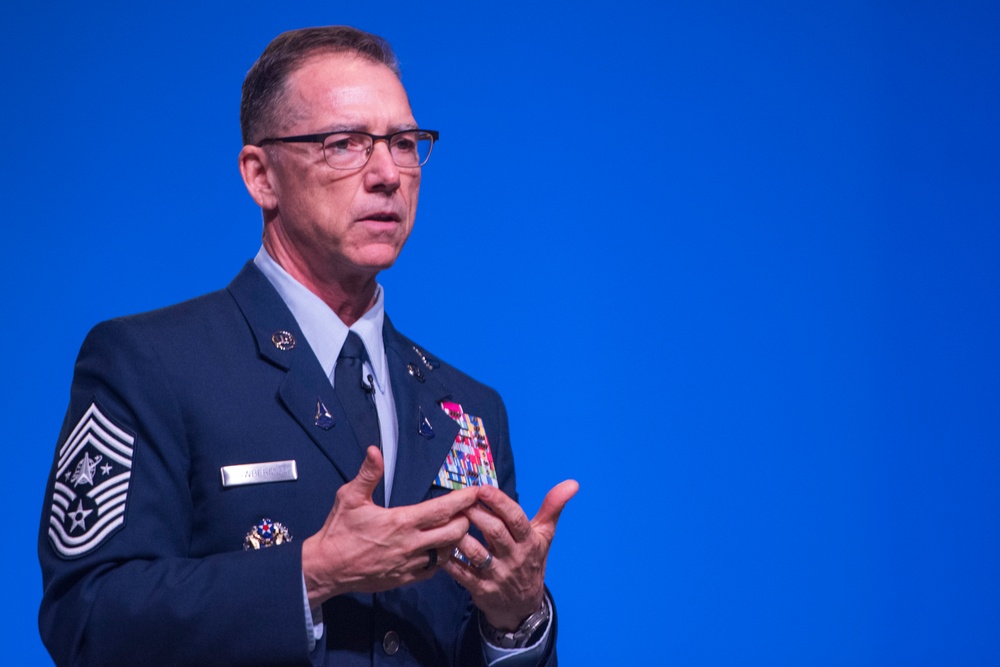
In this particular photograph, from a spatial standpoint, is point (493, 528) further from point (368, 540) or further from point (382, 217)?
point (382, 217)

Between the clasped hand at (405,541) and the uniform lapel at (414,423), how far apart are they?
16 cm

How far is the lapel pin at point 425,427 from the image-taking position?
1.75m

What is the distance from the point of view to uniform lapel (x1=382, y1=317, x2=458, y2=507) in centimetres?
168

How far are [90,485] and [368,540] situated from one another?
38 centimetres

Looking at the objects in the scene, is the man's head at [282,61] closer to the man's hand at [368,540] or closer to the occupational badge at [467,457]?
the occupational badge at [467,457]

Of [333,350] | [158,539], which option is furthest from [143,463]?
[333,350]

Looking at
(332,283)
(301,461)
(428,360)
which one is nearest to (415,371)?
(428,360)

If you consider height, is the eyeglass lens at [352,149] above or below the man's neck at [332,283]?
above

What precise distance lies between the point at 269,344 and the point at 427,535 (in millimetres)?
421

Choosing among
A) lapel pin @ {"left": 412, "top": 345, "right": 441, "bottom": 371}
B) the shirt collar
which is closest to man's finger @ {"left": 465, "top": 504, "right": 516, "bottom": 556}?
the shirt collar

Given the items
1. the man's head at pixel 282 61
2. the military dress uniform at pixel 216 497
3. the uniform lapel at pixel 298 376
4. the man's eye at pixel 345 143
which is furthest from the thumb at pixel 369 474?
the man's head at pixel 282 61

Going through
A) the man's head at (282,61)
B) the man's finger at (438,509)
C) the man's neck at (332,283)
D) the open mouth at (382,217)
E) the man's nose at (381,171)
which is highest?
the man's head at (282,61)

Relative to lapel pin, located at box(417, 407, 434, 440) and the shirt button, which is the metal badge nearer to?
lapel pin, located at box(417, 407, 434, 440)

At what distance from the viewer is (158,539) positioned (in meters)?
1.46
